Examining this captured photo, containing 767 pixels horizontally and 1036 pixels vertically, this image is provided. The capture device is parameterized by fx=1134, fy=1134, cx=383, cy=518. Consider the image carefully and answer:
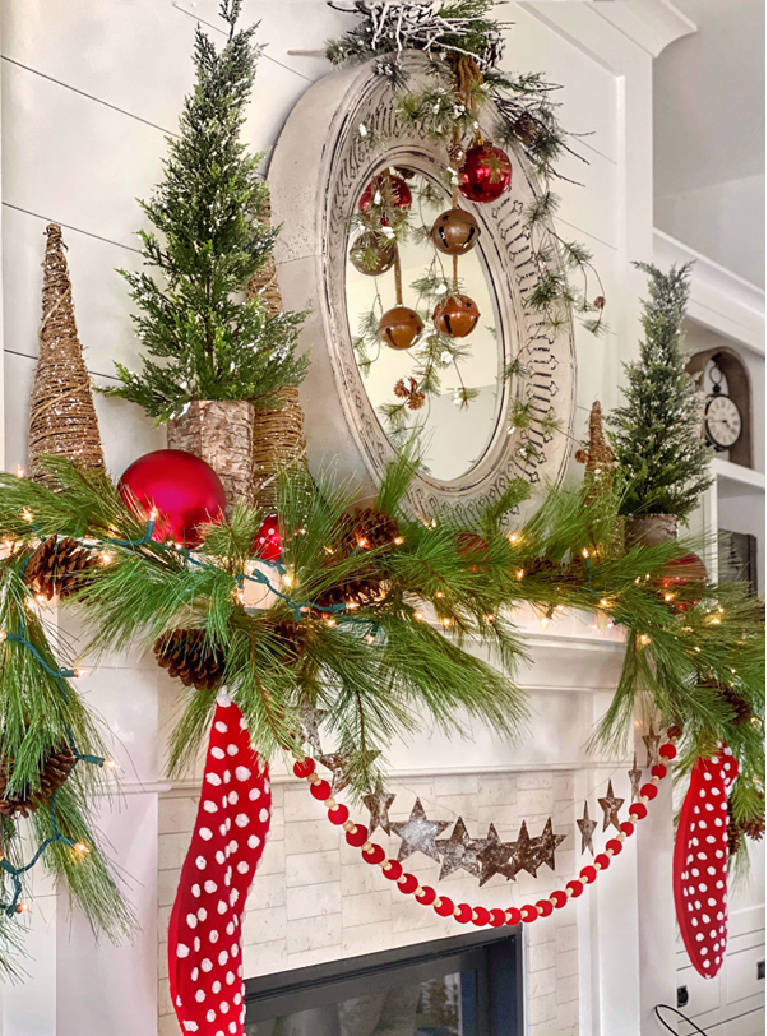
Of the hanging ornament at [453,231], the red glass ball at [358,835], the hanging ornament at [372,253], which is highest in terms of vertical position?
the hanging ornament at [453,231]

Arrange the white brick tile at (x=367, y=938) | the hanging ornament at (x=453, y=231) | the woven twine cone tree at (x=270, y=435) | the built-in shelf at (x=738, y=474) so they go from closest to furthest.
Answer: the woven twine cone tree at (x=270, y=435) < the white brick tile at (x=367, y=938) < the hanging ornament at (x=453, y=231) < the built-in shelf at (x=738, y=474)

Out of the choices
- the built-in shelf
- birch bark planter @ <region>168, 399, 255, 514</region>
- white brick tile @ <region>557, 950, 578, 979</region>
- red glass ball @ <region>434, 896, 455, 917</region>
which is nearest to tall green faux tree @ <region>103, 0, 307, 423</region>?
birch bark planter @ <region>168, 399, 255, 514</region>

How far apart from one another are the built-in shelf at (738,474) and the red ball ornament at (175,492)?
7.15 ft

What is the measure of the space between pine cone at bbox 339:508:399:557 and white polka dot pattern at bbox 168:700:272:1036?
0.75 ft

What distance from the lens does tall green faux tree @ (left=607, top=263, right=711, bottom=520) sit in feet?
6.89

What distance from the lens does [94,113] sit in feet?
4.67

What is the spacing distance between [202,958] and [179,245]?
2.64 feet

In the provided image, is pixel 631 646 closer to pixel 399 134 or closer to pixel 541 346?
pixel 541 346

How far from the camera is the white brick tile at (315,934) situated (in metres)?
1.57

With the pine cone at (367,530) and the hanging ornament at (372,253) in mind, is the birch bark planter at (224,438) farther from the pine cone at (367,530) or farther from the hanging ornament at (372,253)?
the hanging ornament at (372,253)

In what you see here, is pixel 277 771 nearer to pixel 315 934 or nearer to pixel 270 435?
pixel 315 934

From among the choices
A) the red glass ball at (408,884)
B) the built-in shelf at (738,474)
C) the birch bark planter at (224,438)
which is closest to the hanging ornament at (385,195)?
the birch bark planter at (224,438)

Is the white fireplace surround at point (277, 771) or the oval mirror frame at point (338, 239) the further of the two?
the oval mirror frame at point (338, 239)

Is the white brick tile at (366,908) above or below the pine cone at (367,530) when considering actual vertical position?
below
